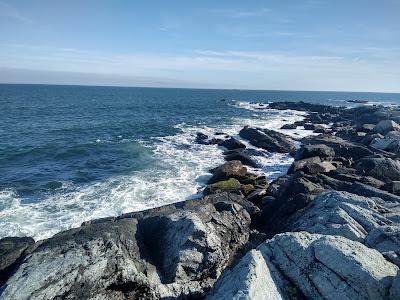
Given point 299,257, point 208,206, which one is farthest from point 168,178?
point 299,257

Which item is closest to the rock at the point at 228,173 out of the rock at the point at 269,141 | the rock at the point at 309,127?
the rock at the point at 269,141

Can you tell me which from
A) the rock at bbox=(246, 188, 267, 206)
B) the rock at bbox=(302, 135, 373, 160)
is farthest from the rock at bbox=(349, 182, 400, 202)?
the rock at bbox=(302, 135, 373, 160)

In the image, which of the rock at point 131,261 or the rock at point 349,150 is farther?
the rock at point 349,150

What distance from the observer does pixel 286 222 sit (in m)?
16.2

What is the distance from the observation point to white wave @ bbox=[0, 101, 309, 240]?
2136cm

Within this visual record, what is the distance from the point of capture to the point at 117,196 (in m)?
25.9

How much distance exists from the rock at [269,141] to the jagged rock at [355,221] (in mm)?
26103

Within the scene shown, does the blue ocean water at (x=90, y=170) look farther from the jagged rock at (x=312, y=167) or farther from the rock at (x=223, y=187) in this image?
the jagged rock at (x=312, y=167)

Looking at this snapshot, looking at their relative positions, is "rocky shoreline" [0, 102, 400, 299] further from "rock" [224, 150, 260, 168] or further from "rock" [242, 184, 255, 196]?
"rock" [224, 150, 260, 168]

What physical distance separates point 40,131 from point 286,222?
47542mm

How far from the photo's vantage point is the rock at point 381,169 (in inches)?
971

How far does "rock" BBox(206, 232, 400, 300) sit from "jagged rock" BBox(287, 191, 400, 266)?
4.80ft

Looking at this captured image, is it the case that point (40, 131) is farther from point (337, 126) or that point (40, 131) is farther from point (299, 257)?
point (299, 257)

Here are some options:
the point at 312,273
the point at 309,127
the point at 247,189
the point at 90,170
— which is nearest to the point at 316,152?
the point at 247,189
